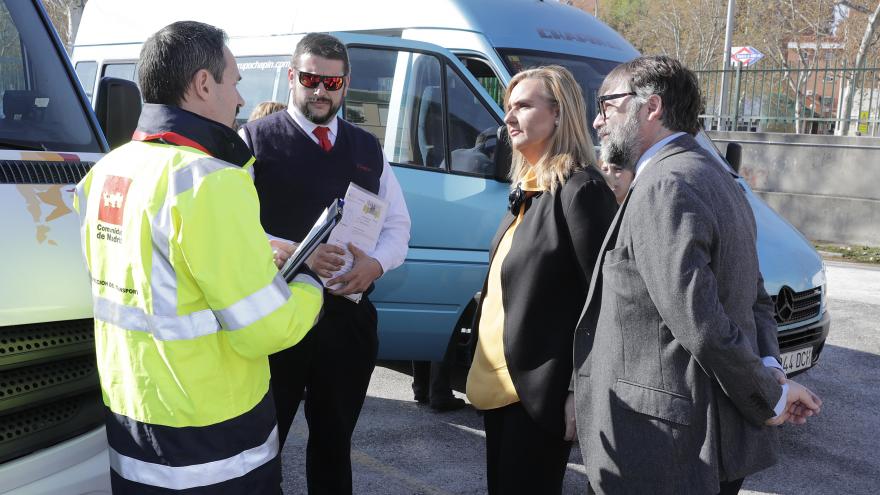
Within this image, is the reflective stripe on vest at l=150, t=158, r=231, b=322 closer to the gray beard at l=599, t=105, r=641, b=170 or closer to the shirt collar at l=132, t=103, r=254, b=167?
the shirt collar at l=132, t=103, r=254, b=167

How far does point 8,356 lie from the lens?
2.24m

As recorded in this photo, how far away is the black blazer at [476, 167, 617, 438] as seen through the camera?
2.55m

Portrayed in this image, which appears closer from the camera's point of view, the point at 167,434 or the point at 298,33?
the point at 167,434

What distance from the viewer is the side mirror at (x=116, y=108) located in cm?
336

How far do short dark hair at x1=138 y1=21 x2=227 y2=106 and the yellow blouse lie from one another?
1100 millimetres

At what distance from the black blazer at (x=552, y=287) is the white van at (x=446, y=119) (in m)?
1.91

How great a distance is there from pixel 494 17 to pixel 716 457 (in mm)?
3775

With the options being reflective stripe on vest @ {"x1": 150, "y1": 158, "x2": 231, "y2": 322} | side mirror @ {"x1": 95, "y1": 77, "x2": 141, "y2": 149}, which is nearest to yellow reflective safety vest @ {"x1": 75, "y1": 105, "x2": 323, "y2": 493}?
reflective stripe on vest @ {"x1": 150, "y1": 158, "x2": 231, "y2": 322}

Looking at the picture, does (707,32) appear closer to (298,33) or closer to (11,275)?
(298,33)

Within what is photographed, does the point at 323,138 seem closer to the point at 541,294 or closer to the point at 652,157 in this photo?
the point at 541,294

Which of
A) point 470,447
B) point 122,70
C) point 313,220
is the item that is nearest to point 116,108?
point 313,220

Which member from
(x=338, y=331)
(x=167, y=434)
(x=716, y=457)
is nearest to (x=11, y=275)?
(x=167, y=434)

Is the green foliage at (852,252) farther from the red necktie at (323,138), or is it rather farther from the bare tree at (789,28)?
the bare tree at (789,28)

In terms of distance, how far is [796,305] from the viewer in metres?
4.91
